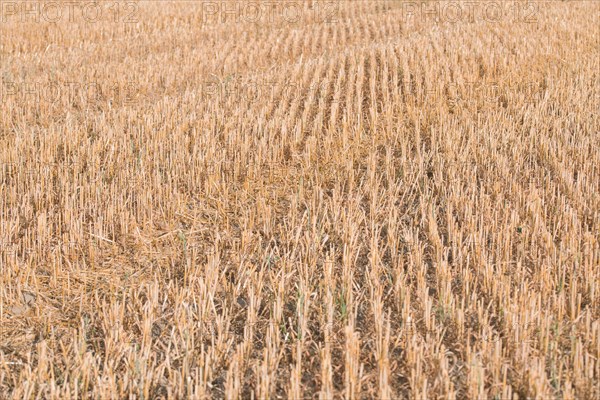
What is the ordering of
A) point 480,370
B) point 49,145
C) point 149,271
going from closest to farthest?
point 480,370, point 149,271, point 49,145

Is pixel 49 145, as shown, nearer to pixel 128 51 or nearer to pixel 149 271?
pixel 149 271

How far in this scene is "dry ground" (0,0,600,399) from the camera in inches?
124

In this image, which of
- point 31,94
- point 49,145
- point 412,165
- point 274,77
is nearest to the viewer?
point 412,165

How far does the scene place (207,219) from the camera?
4.89 m

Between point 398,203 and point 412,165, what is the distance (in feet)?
1.86

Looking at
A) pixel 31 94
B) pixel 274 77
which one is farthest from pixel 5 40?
pixel 274 77

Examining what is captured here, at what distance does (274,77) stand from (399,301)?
5.47 metres

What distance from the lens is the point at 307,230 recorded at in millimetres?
4582

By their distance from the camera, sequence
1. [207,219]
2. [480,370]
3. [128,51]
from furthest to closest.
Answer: [128,51], [207,219], [480,370]

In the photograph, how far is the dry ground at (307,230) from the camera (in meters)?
3.15

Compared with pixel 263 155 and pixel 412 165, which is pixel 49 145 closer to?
pixel 263 155

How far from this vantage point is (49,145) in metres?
6.04

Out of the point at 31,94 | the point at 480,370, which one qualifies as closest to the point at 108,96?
the point at 31,94

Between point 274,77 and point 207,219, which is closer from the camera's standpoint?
point 207,219
